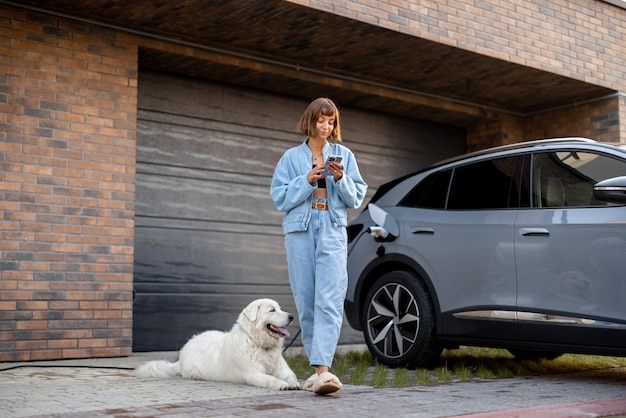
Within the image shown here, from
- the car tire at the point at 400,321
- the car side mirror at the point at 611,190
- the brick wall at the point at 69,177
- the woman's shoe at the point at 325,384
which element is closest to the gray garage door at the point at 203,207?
the brick wall at the point at 69,177


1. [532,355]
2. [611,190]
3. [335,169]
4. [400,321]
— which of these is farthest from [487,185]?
[532,355]

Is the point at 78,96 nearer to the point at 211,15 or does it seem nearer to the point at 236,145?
the point at 211,15

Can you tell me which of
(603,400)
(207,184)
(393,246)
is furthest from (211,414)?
(207,184)

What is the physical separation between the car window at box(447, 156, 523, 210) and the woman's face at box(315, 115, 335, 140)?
1713 mm

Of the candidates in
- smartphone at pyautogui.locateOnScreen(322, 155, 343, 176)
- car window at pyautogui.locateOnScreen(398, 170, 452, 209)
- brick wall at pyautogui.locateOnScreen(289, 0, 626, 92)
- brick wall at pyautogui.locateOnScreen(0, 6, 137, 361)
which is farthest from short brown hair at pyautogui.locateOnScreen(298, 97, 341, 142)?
brick wall at pyautogui.locateOnScreen(0, 6, 137, 361)

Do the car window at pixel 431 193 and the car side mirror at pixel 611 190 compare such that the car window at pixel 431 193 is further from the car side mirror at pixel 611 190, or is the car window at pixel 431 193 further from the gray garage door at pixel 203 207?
the gray garage door at pixel 203 207

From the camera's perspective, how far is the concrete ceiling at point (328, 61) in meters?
8.16

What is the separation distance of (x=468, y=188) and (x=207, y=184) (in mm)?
3647

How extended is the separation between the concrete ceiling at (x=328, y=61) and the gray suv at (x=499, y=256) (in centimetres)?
214

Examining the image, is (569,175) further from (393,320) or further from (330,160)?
(330,160)

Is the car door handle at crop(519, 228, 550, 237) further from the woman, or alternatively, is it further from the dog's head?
the dog's head

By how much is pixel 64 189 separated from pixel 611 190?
4874 mm

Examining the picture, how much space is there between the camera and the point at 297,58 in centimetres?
971

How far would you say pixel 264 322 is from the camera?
5746mm
